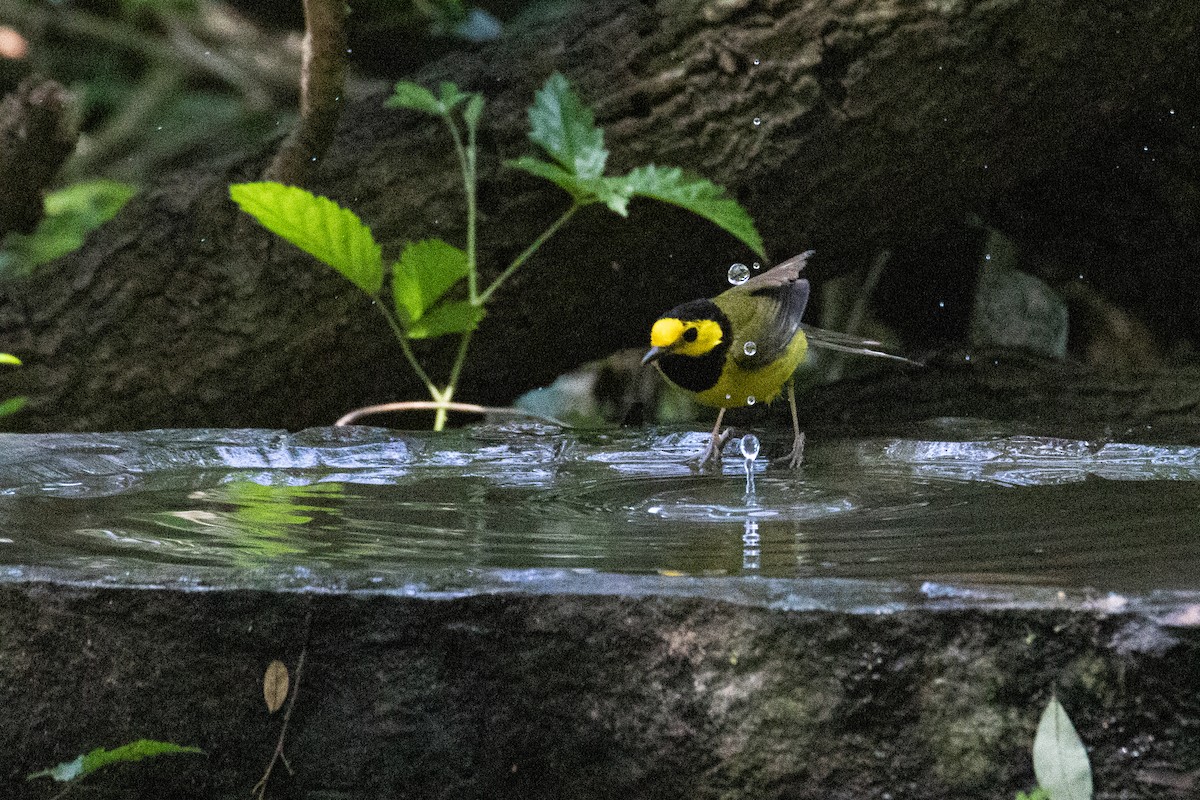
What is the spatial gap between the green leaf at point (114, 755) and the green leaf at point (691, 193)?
2.66 metres

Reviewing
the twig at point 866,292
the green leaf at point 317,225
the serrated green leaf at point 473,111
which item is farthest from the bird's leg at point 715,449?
the twig at point 866,292

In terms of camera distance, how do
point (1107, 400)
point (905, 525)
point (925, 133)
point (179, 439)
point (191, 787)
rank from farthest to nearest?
point (925, 133) → point (1107, 400) → point (179, 439) → point (905, 525) → point (191, 787)

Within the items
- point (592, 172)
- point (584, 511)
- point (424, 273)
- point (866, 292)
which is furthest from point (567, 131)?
point (866, 292)

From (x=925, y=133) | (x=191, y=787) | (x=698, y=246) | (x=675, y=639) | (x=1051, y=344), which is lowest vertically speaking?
(x=191, y=787)

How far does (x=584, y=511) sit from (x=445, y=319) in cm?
177

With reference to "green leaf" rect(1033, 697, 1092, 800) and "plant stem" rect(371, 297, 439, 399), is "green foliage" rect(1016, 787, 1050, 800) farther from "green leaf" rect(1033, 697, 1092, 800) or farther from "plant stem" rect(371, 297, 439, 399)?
"plant stem" rect(371, 297, 439, 399)

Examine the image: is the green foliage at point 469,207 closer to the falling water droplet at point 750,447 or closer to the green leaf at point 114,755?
the falling water droplet at point 750,447

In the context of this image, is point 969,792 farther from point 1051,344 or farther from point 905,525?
point 1051,344

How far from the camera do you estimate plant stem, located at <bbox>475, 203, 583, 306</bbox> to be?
4.59 meters

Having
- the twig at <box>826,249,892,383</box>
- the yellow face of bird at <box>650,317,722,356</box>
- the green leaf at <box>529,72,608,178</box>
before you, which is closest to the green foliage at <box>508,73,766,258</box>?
the green leaf at <box>529,72,608,178</box>

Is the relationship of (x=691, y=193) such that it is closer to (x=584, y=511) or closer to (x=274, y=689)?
(x=584, y=511)

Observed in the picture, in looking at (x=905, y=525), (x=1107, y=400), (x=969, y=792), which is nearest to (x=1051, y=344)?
(x=1107, y=400)

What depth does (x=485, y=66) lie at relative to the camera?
16.1ft

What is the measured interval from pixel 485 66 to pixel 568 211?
76cm
